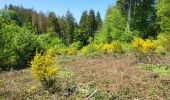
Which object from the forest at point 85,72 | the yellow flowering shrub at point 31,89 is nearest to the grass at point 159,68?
the forest at point 85,72

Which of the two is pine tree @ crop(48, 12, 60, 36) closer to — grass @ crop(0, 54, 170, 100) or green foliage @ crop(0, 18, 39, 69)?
green foliage @ crop(0, 18, 39, 69)

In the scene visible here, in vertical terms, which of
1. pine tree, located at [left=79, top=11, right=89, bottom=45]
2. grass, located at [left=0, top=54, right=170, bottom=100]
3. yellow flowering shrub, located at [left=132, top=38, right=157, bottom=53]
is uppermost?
pine tree, located at [left=79, top=11, right=89, bottom=45]

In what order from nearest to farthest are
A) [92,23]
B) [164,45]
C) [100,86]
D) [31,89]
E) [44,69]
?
[44,69]
[31,89]
[100,86]
[164,45]
[92,23]

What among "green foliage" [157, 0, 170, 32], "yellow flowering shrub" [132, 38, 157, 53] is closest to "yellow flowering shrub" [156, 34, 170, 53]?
"yellow flowering shrub" [132, 38, 157, 53]

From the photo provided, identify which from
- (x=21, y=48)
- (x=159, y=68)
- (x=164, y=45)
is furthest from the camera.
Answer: (x=21, y=48)

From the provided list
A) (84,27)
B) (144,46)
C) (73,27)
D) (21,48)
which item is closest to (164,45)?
(144,46)

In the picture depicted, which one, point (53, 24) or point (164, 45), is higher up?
point (53, 24)

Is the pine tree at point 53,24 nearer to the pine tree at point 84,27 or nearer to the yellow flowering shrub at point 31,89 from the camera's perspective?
the pine tree at point 84,27

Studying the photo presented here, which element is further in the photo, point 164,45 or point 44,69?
point 164,45

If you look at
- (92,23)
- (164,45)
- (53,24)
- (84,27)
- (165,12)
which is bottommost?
(164,45)

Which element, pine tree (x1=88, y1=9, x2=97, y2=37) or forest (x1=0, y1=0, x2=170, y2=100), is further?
pine tree (x1=88, y1=9, x2=97, y2=37)

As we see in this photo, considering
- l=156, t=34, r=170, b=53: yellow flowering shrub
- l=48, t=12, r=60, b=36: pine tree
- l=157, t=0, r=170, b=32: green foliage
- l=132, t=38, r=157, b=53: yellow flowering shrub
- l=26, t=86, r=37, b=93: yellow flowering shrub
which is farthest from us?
l=48, t=12, r=60, b=36: pine tree

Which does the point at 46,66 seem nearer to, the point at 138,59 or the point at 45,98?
the point at 45,98

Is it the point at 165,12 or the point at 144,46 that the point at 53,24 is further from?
the point at 144,46
